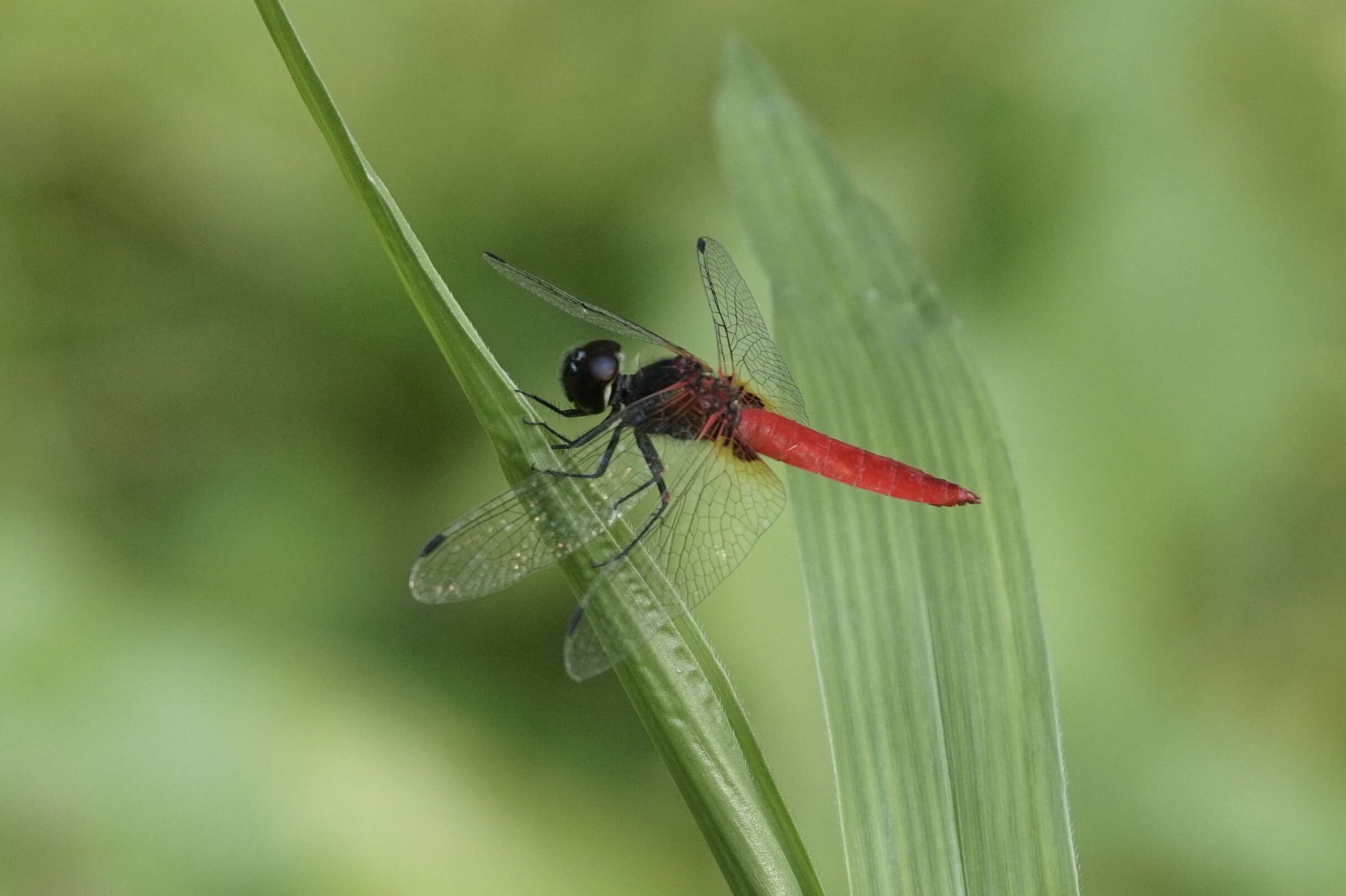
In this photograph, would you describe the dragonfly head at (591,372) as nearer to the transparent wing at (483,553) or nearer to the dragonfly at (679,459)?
the dragonfly at (679,459)

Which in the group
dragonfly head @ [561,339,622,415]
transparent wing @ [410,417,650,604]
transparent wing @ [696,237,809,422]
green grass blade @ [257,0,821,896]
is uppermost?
transparent wing @ [696,237,809,422]

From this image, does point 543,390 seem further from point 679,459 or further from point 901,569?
point 901,569

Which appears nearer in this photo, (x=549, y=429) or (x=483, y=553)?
(x=549, y=429)

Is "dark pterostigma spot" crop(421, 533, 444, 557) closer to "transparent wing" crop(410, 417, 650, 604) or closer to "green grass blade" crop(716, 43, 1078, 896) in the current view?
"transparent wing" crop(410, 417, 650, 604)

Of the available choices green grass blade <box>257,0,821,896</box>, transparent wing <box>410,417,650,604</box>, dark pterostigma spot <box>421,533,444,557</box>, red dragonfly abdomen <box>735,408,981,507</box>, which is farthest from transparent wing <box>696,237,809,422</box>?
green grass blade <box>257,0,821,896</box>

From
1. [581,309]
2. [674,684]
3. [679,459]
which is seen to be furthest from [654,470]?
[674,684]

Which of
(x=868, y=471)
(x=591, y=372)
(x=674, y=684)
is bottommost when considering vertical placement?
(x=674, y=684)
